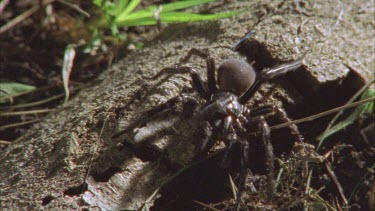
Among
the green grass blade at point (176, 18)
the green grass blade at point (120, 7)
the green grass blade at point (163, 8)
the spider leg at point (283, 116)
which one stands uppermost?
the green grass blade at point (120, 7)

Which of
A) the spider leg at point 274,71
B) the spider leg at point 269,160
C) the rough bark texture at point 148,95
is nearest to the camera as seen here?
the rough bark texture at point 148,95

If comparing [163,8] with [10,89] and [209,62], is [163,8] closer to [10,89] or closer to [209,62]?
[209,62]

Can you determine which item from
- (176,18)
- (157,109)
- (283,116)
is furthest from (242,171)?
(176,18)

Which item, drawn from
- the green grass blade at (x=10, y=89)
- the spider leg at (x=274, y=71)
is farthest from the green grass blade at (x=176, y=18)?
the green grass blade at (x=10, y=89)

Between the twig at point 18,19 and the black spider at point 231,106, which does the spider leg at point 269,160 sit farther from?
the twig at point 18,19

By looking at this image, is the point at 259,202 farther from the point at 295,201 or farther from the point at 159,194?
the point at 159,194

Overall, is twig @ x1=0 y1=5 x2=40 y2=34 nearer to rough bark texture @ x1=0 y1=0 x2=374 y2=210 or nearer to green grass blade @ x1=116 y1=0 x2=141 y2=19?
green grass blade @ x1=116 y1=0 x2=141 y2=19

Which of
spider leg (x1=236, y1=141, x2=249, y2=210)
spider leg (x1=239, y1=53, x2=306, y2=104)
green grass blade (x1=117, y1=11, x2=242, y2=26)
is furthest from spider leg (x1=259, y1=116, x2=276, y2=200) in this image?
green grass blade (x1=117, y1=11, x2=242, y2=26)
